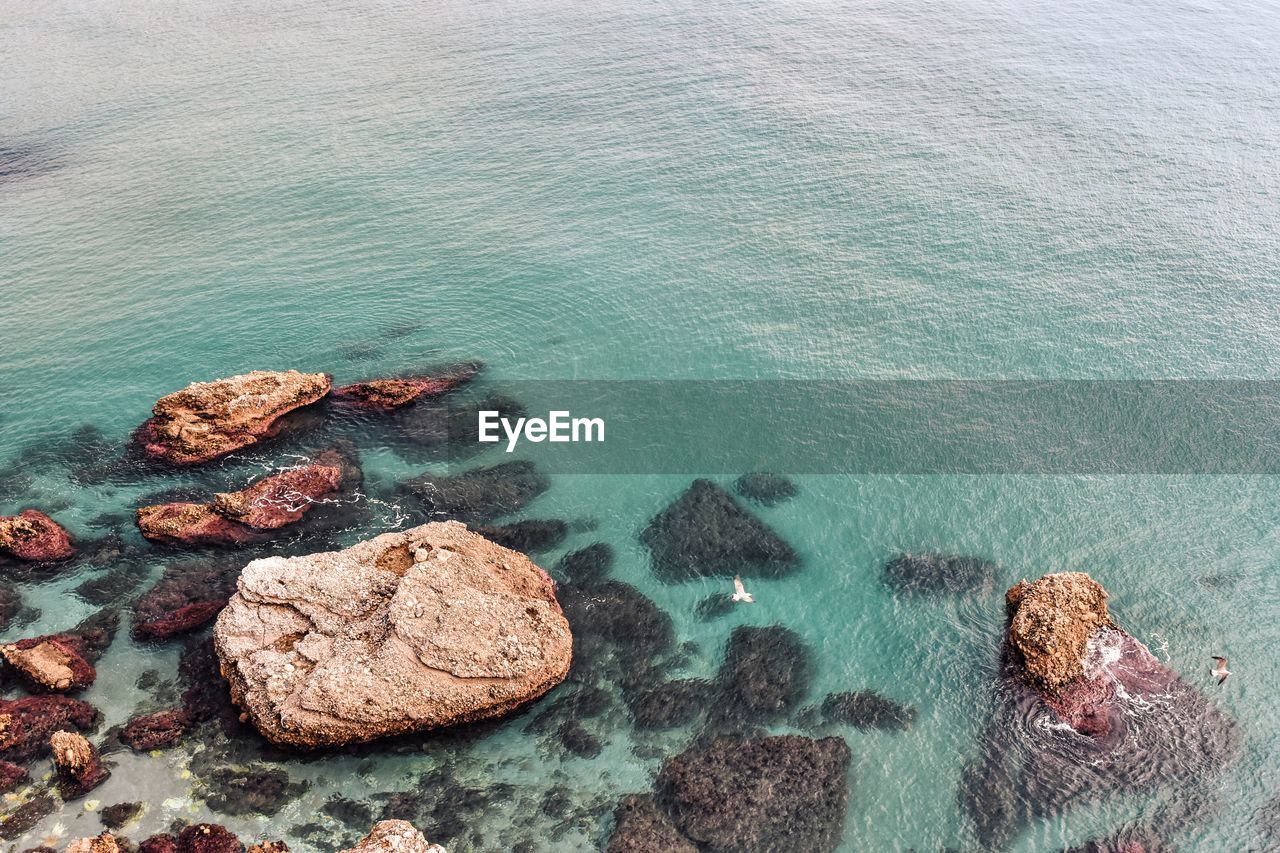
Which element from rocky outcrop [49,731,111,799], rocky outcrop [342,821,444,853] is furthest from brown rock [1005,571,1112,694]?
rocky outcrop [49,731,111,799]

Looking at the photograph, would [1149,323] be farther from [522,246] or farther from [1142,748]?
[522,246]

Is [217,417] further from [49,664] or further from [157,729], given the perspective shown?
[157,729]

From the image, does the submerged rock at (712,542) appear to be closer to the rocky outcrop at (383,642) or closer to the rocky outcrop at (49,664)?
the rocky outcrop at (383,642)

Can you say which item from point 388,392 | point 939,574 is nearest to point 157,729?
point 388,392

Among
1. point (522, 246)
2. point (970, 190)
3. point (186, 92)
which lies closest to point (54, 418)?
point (522, 246)

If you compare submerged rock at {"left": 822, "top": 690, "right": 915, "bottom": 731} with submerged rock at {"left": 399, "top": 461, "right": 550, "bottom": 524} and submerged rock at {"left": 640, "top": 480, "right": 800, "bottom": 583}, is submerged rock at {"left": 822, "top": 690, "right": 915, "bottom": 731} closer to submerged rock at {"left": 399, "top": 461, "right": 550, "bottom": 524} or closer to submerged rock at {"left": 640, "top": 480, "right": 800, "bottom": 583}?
submerged rock at {"left": 640, "top": 480, "right": 800, "bottom": 583}

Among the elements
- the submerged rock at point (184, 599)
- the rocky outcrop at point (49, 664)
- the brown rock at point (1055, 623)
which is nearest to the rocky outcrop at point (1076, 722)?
the brown rock at point (1055, 623)
